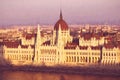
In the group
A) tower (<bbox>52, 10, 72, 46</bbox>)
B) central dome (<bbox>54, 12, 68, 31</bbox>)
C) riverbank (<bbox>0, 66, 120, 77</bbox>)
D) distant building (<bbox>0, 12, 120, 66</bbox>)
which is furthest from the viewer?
central dome (<bbox>54, 12, 68, 31</bbox>)

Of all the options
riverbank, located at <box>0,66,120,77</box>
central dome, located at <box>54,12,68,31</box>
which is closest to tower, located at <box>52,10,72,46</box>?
central dome, located at <box>54,12,68,31</box>

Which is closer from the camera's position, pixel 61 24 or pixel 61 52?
pixel 61 52

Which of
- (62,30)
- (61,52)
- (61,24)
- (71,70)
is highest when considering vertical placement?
(61,24)

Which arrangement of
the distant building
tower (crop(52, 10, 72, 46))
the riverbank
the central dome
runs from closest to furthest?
the riverbank
the distant building
tower (crop(52, 10, 72, 46))
the central dome

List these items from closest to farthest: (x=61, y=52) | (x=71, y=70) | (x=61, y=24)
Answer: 1. (x=71, y=70)
2. (x=61, y=52)
3. (x=61, y=24)

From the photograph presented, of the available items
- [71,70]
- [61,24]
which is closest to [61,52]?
[61,24]

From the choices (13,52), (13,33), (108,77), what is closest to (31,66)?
(13,52)

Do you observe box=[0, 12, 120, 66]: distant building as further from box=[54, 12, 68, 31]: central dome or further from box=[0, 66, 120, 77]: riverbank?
box=[0, 66, 120, 77]: riverbank

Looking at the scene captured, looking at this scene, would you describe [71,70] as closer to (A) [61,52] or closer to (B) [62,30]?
(A) [61,52]
